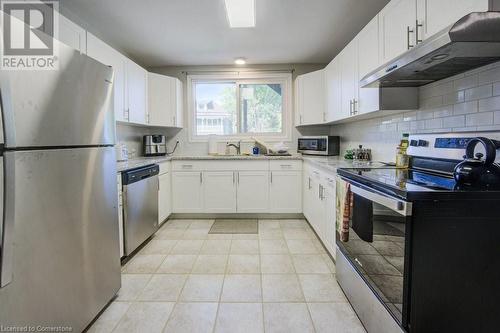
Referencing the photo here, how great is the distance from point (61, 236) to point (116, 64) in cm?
214

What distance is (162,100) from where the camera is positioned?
410cm

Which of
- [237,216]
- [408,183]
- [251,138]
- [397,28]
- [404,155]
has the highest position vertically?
[397,28]

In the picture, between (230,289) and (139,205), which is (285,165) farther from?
(230,289)

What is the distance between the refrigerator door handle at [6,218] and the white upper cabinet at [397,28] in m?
2.28

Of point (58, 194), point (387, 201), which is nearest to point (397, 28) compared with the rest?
point (387, 201)

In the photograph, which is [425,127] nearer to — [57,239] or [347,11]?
[347,11]

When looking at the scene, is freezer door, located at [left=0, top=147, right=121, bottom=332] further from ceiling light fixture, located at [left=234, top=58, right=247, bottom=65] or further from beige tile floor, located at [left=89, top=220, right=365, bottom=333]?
ceiling light fixture, located at [left=234, top=58, right=247, bottom=65]

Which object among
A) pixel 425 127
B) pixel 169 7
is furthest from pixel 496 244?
pixel 169 7

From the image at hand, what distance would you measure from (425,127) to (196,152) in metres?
3.33

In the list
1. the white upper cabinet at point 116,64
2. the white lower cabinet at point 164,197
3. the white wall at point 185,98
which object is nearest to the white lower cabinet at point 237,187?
the white lower cabinet at point 164,197

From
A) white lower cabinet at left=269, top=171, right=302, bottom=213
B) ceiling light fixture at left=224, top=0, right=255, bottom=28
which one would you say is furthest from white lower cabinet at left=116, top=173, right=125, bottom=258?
white lower cabinet at left=269, top=171, right=302, bottom=213

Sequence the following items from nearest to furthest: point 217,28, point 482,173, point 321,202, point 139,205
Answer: point 482,173 → point 139,205 → point 321,202 → point 217,28

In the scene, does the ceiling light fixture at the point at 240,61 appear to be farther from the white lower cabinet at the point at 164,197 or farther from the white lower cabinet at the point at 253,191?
the white lower cabinet at the point at 164,197

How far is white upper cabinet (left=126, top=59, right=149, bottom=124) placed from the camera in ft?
10.9
